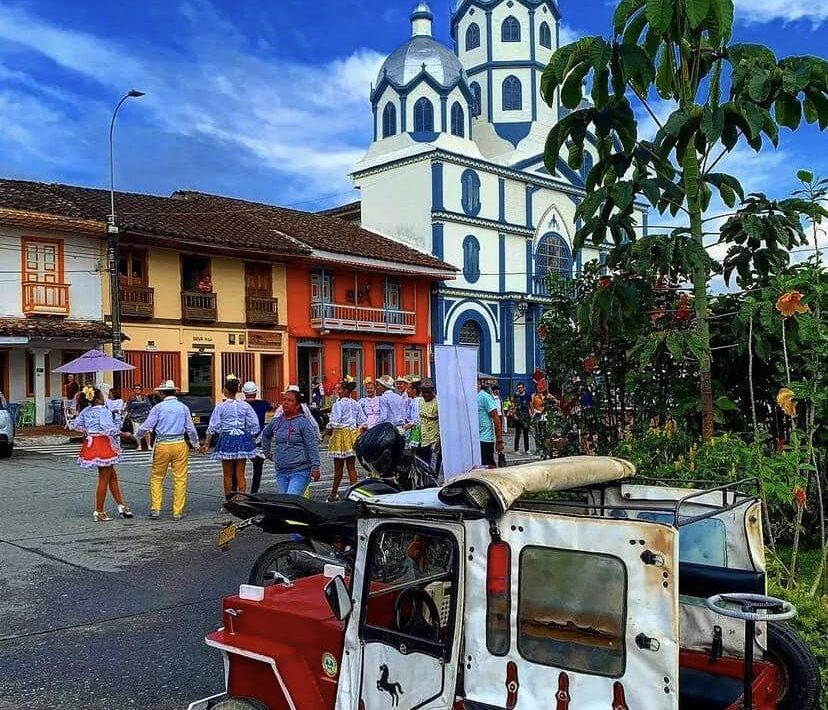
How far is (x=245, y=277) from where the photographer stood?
100ft

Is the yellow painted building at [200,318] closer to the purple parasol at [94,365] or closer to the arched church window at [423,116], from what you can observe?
the purple parasol at [94,365]

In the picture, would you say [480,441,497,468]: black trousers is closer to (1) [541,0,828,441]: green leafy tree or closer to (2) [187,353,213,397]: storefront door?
(1) [541,0,828,441]: green leafy tree

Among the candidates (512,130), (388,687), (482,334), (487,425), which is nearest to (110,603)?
(388,687)

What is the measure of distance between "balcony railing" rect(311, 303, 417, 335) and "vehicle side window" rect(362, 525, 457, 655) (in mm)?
28787

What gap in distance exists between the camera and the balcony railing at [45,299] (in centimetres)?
2483

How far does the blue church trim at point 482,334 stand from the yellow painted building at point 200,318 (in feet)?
31.1

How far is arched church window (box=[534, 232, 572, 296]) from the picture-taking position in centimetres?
4144

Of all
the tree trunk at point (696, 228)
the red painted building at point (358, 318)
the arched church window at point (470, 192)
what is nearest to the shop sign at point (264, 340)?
the red painted building at point (358, 318)

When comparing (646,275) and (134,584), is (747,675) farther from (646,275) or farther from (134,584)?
(134,584)

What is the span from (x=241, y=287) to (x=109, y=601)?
23.9 metres

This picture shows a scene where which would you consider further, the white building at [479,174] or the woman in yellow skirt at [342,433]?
the white building at [479,174]

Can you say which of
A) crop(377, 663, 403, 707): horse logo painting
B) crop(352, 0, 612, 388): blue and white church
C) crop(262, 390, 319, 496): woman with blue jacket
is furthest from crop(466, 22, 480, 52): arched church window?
crop(377, 663, 403, 707): horse logo painting

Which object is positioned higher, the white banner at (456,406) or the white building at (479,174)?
the white building at (479,174)

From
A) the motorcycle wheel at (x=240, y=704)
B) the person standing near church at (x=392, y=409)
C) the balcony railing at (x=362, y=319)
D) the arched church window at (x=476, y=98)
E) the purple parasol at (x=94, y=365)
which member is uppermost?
the arched church window at (x=476, y=98)
